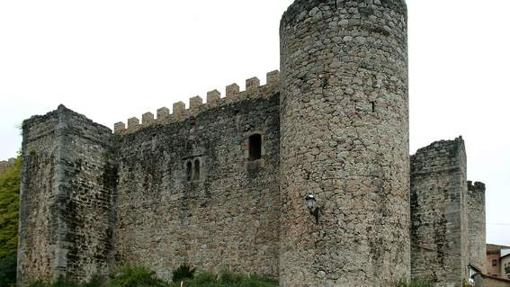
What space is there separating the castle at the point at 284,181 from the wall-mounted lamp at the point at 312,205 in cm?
4

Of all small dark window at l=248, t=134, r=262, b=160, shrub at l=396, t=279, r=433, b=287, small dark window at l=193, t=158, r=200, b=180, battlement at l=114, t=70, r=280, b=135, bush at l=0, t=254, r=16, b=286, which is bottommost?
bush at l=0, t=254, r=16, b=286

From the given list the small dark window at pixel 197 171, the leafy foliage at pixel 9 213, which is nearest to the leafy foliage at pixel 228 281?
the small dark window at pixel 197 171

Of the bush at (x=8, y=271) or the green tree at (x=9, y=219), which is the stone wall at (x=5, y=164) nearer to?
the green tree at (x=9, y=219)

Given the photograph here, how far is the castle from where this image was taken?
16.8 metres

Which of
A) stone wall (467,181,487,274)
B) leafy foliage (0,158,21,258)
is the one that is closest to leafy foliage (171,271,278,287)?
stone wall (467,181,487,274)

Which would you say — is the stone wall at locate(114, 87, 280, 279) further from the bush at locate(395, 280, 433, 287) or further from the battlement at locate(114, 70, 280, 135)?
the bush at locate(395, 280, 433, 287)

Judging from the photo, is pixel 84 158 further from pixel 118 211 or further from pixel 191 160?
pixel 191 160

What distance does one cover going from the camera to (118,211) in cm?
2519

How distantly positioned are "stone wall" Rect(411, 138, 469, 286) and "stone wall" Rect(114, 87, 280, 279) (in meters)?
3.57

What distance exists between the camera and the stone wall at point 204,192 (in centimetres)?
2103

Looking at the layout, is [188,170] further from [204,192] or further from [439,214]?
[439,214]

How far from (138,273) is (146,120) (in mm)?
5224

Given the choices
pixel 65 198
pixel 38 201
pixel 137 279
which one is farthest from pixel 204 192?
pixel 38 201

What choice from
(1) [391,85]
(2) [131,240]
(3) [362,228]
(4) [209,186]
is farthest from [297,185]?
(2) [131,240]
